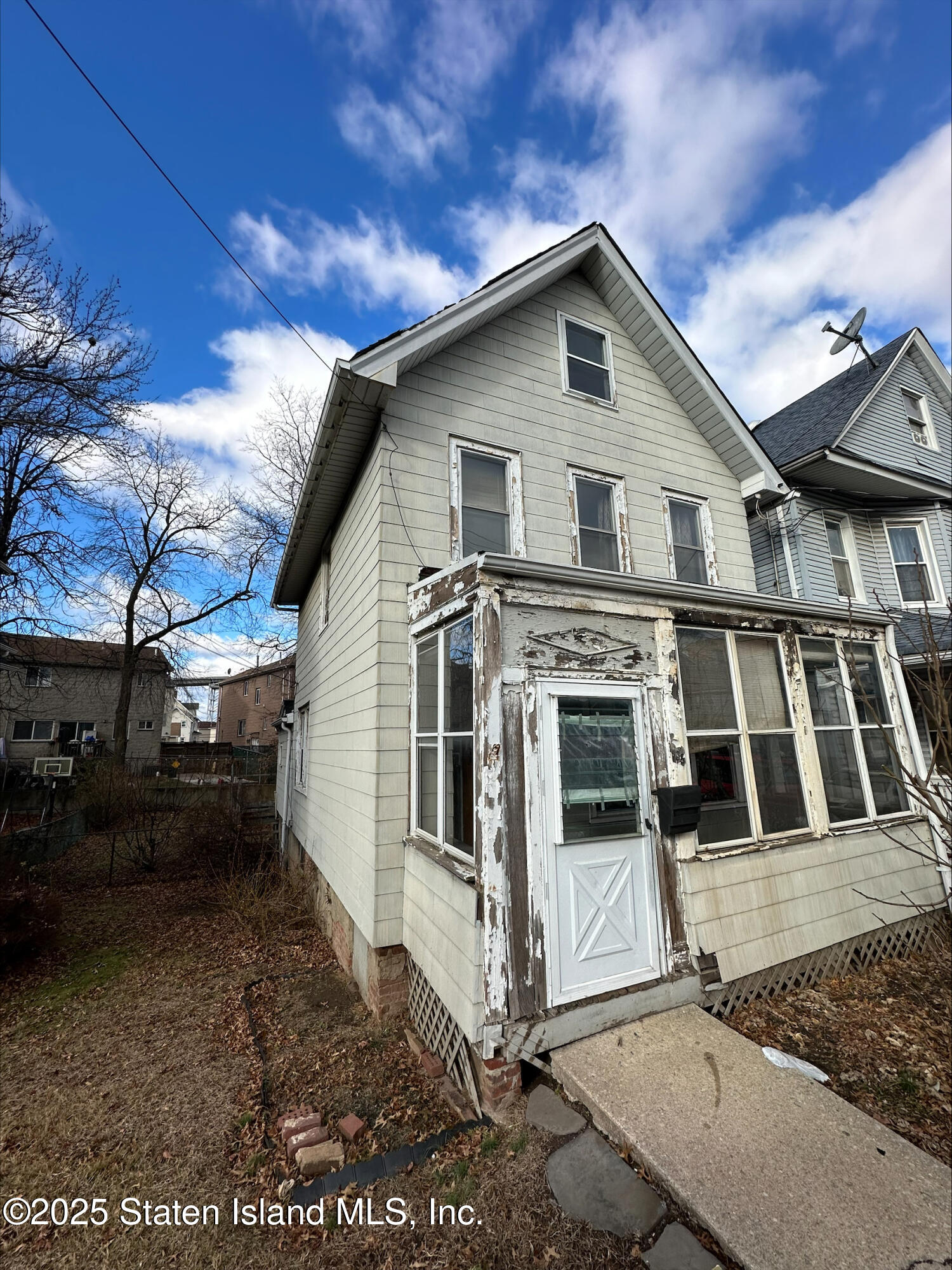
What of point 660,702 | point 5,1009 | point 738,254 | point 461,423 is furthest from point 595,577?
point 738,254

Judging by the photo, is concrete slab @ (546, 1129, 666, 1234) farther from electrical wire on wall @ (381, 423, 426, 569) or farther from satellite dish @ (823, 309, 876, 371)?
satellite dish @ (823, 309, 876, 371)

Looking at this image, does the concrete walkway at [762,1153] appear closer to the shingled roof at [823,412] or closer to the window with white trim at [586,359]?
the window with white trim at [586,359]

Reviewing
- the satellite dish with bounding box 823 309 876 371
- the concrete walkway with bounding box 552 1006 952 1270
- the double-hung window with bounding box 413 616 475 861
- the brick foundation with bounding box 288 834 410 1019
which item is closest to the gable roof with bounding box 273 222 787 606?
the double-hung window with bounding box 413 616 475 861

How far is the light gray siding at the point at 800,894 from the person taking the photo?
14.0 feet

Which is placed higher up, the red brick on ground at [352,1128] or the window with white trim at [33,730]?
the window with white trim at [33,730]

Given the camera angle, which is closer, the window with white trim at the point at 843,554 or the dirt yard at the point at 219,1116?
the dirt yard at the point at 219,1116

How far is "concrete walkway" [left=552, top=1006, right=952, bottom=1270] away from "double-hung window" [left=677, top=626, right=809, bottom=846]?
1.67 metres

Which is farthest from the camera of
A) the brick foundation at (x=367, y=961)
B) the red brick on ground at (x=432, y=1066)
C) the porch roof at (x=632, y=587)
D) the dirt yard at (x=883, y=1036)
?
the brick foundation at (x=367, y=961)

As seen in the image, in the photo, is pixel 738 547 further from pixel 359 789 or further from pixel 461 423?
pixel 359 789

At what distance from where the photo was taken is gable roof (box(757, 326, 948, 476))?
11445 millimetres

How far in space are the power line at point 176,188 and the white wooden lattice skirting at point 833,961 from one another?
6577 millimetres

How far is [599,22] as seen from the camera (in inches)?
285

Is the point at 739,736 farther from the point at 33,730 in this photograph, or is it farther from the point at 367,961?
the point at 33,730

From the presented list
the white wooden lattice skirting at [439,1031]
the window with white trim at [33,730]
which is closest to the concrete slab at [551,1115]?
the white wooden lattice skirting at [439,1031]
